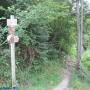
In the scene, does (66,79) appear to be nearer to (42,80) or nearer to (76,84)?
(76,84)

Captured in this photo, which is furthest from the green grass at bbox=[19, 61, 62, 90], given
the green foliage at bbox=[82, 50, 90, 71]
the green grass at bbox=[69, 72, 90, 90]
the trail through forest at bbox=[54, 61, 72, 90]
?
the green foliage at bbox=[82, 50, 90, 71]

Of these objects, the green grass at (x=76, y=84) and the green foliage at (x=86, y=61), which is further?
the green foliage at (x=86, y=61)

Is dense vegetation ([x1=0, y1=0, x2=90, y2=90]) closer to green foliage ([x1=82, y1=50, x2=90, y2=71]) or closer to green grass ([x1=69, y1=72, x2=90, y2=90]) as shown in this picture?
green grass ([x1=69, y1=72, x2=90, y2=90])

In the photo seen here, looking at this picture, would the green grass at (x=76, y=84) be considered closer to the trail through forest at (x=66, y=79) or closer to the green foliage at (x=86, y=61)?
the trail through forest at (x=66, y=79)

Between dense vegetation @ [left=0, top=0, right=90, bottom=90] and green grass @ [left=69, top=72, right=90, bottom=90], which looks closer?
dense vegetation @ [left=0, top=0, right=90, bottom=90]

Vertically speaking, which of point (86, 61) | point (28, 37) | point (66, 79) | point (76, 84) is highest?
point (28, 37)

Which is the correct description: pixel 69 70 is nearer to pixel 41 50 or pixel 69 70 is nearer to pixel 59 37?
pixel 59 37

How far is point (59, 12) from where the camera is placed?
57.2ft

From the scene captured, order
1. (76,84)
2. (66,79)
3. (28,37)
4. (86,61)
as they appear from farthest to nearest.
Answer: (86,61) < (66,79) < (76,84) < (28,37)

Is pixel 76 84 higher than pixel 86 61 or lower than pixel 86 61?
lower

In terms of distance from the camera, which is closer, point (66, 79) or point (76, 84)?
point (76, 84)

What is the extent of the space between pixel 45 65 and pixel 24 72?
3.05 meters

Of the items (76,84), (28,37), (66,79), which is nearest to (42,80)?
(28,37)

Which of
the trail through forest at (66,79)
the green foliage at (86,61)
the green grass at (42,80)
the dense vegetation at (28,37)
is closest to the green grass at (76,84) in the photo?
the trail through forest at (66,79)
